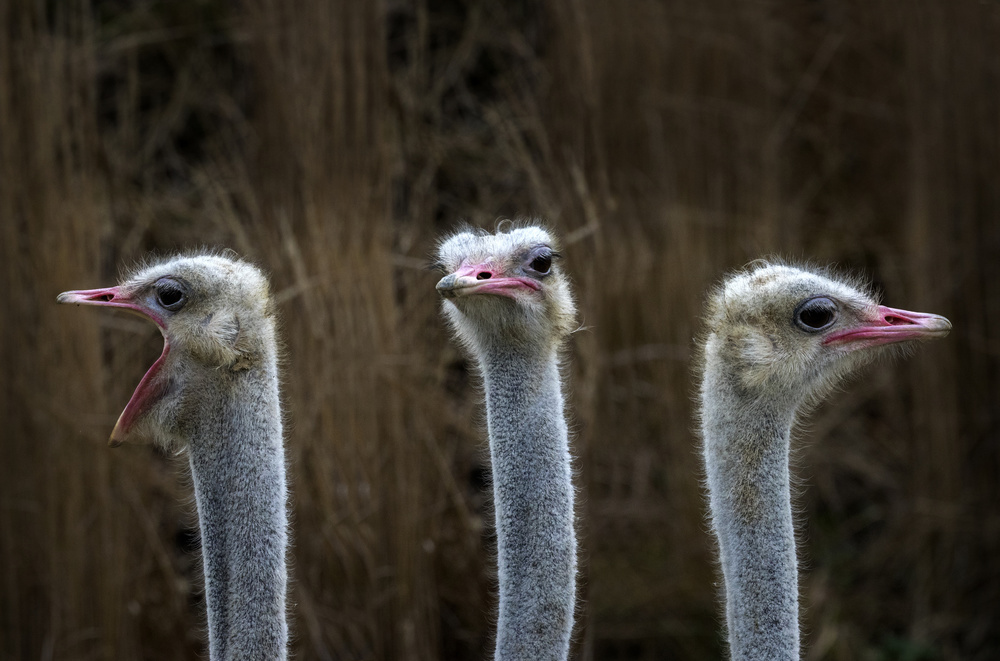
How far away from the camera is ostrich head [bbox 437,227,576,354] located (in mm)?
2369

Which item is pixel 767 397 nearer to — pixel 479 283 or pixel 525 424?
pixel 525 424

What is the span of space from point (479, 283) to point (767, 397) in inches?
25.1

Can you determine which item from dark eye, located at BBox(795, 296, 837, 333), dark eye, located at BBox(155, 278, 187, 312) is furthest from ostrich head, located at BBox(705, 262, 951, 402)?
dark eye, located at BBox(155, 278, 187, 312)

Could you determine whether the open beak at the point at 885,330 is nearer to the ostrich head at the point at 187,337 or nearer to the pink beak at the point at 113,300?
the ostrich head at the point at 187,337

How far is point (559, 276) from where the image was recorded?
252 cm

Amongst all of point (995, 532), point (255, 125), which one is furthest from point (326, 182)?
point (995, 532)

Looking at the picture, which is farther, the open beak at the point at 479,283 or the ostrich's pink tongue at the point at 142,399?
the ostrich's pink tongue at the point at 142,399

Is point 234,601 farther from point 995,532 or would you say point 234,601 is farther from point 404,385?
point 995,532

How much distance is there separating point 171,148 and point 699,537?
322 centimetres

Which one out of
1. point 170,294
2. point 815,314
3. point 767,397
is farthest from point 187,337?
point 815,314

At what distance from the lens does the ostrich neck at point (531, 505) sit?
2.32 meters

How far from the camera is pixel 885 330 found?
240 centimetres

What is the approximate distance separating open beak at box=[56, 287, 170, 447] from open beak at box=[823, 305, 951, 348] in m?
1.35

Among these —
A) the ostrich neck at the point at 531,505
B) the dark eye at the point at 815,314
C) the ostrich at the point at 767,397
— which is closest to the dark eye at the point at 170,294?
the ostrich neck at the point at 531,505
